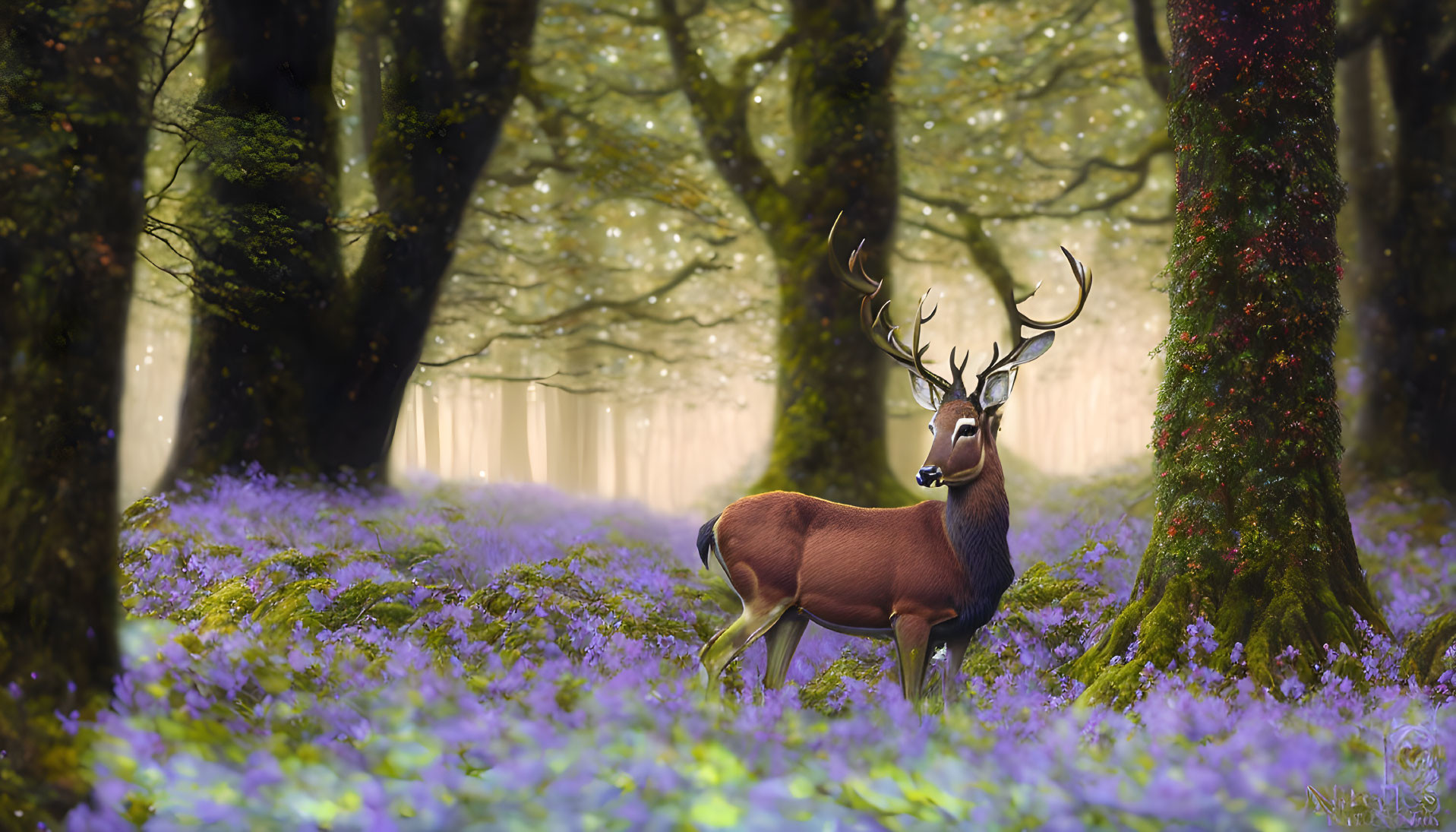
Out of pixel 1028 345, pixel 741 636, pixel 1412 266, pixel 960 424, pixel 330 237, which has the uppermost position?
pixel 330 237

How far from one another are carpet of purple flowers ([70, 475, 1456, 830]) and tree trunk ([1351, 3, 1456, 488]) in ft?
16.5

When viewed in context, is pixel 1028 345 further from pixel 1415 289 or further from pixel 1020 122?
pixel 1020 122

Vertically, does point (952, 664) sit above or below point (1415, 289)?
below

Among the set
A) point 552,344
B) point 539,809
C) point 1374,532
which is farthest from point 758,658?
point 552,344

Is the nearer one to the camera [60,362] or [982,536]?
[60,362]

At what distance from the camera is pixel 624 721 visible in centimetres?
429

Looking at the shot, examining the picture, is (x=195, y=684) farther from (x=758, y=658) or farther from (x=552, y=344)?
(x=552, y=344)

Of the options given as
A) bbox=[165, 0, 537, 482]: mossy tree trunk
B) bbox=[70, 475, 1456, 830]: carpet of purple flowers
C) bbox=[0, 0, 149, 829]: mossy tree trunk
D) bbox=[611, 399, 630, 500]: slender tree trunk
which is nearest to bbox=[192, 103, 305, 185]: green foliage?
bbox=[165, 0, 537, 482]: mossy tree trunk

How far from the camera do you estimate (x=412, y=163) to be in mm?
10984

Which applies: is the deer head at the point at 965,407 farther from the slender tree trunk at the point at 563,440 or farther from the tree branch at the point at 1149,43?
the slender tree trunk at the point at 563,440

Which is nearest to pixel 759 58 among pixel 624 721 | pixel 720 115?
pixel 720 115

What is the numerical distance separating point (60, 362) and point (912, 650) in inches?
167

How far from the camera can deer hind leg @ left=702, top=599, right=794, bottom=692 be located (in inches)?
204

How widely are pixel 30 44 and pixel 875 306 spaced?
332 inches
